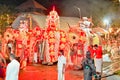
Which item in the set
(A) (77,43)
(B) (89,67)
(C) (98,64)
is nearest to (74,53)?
(A) (77,43)

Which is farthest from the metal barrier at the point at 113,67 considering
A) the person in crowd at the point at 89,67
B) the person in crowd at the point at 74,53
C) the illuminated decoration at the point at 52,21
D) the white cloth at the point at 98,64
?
the illuminated decoration at the point at 52,21

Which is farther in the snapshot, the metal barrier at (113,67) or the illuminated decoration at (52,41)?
the illuminated decoration at (52,41)

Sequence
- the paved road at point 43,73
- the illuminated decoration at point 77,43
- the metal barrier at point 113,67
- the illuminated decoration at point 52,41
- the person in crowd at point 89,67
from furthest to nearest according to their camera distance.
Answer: the illuminated decoration at point 52,41 < the illuminated decoration at point 77,43 < the paved road at point 43,73 < the metal barrier at point 113,67 < the person in crowd at point 89,67

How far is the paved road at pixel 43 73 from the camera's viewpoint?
1103cm

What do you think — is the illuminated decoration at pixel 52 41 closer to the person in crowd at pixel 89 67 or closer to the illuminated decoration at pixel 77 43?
the illuminated decoration at pixel 77 43

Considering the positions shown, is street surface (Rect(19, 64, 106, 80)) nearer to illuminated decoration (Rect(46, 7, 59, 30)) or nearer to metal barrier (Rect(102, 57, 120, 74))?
metal barrier (Rect(102, 57, 120, 74))

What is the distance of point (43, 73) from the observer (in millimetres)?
11367

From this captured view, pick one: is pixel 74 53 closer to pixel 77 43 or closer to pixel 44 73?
pixel 77 43

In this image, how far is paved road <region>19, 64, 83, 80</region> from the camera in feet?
36.2

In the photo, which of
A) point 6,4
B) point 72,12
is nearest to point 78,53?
point 72,12

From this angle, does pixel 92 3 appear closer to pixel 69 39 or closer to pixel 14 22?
pixel 69 39

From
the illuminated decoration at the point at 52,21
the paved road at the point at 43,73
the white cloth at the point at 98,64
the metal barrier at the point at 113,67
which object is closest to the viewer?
the metal barrier at the point at 113,67

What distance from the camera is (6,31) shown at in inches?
479

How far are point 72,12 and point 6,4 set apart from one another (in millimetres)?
3047
